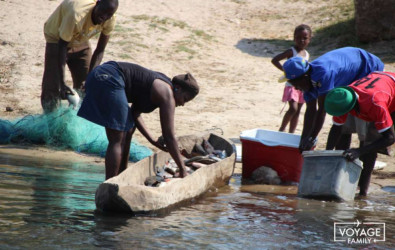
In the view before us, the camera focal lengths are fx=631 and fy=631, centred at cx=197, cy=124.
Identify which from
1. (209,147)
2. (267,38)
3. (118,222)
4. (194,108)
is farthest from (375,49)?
(118,222)

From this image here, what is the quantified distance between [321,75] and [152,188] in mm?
1912

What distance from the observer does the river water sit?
4.55m

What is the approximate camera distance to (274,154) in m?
6.94

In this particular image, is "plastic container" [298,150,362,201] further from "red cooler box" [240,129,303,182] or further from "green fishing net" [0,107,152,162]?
"green fishing net" [0,107,152,162]

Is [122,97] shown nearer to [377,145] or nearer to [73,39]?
[377,145]

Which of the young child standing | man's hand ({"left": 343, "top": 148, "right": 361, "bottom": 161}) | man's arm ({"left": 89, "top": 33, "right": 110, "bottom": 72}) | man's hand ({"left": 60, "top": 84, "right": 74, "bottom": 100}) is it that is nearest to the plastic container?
man's hand ({"left": 343, "top": 148, "right": 361, "bottom": 161})

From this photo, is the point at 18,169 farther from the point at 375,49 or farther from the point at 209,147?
the point at 375,49

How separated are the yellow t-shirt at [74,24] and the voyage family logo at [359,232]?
3725 mm

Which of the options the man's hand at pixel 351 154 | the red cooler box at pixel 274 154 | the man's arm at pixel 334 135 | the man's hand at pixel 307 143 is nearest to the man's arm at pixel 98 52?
the red cooler box at pixel 274 154

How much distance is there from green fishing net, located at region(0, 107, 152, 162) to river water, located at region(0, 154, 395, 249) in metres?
1.15

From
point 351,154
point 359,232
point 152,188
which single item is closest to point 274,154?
point 351,154

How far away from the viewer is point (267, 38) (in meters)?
15.0

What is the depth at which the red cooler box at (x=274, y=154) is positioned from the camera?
6852mm

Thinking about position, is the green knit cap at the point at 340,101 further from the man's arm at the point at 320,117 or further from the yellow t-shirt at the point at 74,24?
the yellow t-shirt at the point at 74,24
